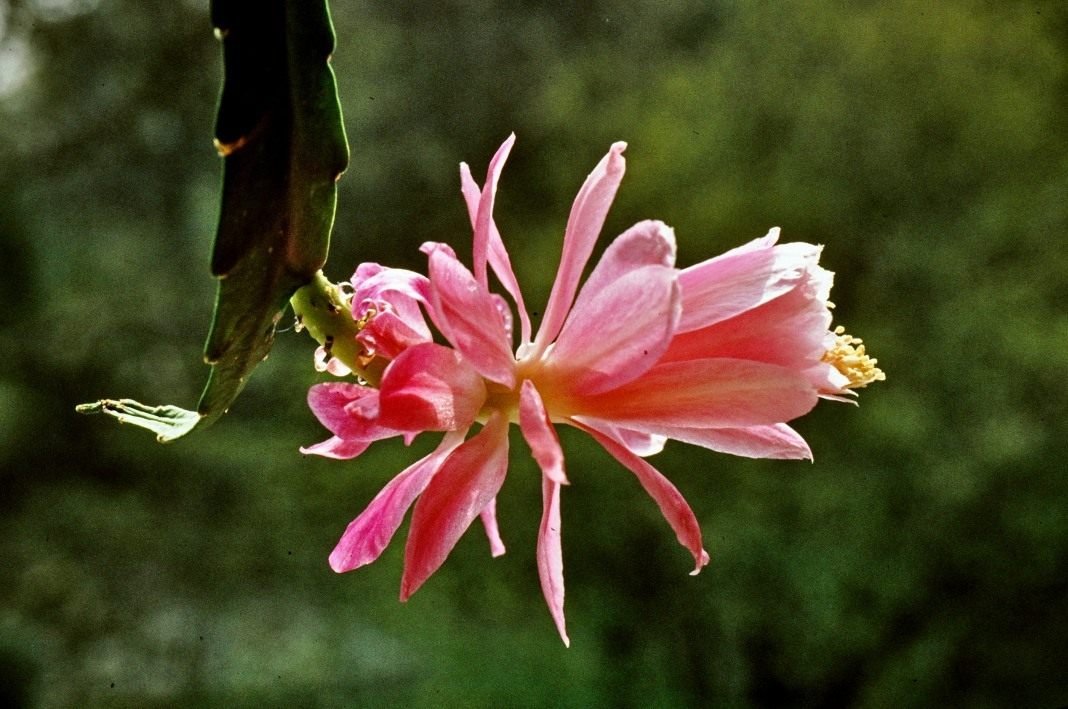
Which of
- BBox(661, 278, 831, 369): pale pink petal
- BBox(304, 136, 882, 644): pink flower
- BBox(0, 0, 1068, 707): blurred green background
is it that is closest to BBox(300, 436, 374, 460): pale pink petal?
BBox(304, 136, 882, 644): pink flower

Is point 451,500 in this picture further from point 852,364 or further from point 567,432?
point 567,432

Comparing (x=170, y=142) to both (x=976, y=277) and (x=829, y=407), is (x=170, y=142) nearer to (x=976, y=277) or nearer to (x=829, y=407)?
(x=829, y=407)

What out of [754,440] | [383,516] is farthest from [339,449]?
[754,440]

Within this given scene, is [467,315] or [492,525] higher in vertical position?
[467,315]

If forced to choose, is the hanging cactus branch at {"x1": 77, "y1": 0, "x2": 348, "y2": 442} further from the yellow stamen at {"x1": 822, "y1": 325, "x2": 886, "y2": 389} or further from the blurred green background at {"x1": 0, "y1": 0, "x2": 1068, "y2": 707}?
the blurred green background at {"x1": 0, "y1": 0, "x2": 1068, "y2": 707}

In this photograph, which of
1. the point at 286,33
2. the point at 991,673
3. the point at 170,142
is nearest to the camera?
the point at 286,33

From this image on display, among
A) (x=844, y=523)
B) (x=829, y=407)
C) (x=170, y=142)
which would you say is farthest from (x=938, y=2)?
(x=170, y=142)
